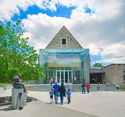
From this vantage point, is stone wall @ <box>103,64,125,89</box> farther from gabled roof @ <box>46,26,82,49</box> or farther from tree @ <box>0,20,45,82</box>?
tree @ <box>0,20,45,82</box>

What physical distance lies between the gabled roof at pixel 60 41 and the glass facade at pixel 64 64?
2.94 m

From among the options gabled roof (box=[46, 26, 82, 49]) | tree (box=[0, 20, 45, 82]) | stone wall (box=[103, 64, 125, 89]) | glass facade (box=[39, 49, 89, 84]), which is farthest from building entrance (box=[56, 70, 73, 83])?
tree (box=[0, 20, 45, 82])

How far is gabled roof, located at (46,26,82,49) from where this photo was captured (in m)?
31.7

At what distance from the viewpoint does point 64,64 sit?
2873cm

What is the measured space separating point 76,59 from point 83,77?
4.20m

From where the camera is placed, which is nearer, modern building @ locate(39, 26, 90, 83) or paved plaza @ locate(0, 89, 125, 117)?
paved plaza @ locate(0, 89, 125, 117)

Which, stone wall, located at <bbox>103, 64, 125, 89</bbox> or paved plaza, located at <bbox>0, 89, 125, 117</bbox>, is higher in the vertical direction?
stone wall, located at <bbox>103, 64, 125, 89</bbox>

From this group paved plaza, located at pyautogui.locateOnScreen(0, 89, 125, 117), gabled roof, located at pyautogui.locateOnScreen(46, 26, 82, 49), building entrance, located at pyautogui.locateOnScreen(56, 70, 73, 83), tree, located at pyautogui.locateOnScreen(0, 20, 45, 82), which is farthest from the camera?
gabled roof, located at pyautogui.locateOnScreen(46, 26, 82, 49)

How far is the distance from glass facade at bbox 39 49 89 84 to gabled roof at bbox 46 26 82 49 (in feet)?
9.64

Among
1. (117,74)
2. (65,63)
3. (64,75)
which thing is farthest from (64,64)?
(117,74)

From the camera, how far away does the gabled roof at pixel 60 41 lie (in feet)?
104

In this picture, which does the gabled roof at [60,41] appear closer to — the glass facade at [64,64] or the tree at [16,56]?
the glass facade at [64,64]

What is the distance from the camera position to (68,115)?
6.93 metres

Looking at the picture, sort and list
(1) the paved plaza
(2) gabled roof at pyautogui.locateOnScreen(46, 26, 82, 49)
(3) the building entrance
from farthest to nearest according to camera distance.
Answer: (2) gabled roof at pyautogui.locateOnScreen(46, 26, 82, 49)
(3) the building entrance
(1) the paved plaza
